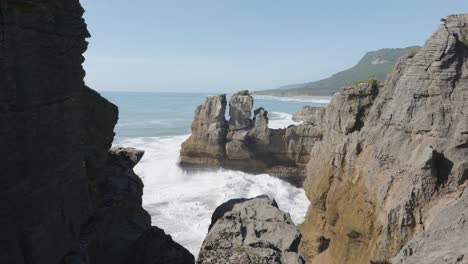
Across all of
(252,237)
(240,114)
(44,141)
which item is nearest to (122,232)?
(252,237)

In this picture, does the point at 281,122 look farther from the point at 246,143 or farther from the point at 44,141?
the point at 44,141

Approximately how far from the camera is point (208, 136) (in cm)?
4631

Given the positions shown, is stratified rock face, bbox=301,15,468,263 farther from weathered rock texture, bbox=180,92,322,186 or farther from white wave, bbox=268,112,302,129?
white wave, bbox=268,112,302,129

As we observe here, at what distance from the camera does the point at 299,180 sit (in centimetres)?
4247

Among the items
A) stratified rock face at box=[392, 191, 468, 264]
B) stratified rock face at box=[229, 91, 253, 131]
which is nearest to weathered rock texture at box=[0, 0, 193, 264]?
stratified rock face at box=[392, 191, 468, 264]

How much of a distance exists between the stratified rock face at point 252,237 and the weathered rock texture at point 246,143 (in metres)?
29.2

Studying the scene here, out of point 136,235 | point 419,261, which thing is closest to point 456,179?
point 419,261

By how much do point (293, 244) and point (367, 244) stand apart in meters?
4.47

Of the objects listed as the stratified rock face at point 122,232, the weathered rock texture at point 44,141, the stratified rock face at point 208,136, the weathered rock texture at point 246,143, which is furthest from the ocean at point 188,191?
the weathered rock texture at point 44,141

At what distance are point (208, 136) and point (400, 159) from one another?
33.3m

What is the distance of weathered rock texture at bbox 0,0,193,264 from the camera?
754 centimetres

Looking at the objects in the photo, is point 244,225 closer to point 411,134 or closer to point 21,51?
point 411,134

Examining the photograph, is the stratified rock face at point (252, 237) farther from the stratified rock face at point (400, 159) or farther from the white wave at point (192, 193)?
the white wave at point (192, 193)

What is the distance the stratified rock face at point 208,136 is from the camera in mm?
45875
